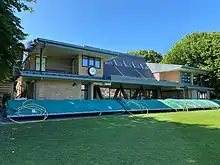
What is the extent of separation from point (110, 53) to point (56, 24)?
20.8ft

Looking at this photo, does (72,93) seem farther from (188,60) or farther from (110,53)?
(188,60)

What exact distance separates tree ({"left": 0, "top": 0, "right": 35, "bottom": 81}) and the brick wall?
5874 millimetres

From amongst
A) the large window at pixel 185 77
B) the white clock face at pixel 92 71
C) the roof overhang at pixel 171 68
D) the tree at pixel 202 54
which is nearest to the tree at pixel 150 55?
the tree at pixel 202 54

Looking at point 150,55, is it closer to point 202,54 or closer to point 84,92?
point 202,54

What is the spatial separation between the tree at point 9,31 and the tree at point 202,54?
2643cm

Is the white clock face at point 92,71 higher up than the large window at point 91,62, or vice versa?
the large window at point 91,62

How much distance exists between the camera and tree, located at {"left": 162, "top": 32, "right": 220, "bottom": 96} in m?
30.0

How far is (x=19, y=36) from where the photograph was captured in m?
10.1

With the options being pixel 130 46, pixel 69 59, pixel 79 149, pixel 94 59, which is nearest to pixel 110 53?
pixel 94 59

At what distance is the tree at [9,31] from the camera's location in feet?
26.7

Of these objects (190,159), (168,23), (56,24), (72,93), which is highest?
(168,23)

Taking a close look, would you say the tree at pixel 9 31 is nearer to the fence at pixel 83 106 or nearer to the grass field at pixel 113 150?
the fence at pixel 83 106

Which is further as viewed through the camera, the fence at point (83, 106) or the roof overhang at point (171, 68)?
the roof overhang at point (171, 68)

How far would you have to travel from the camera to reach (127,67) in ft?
90.6
